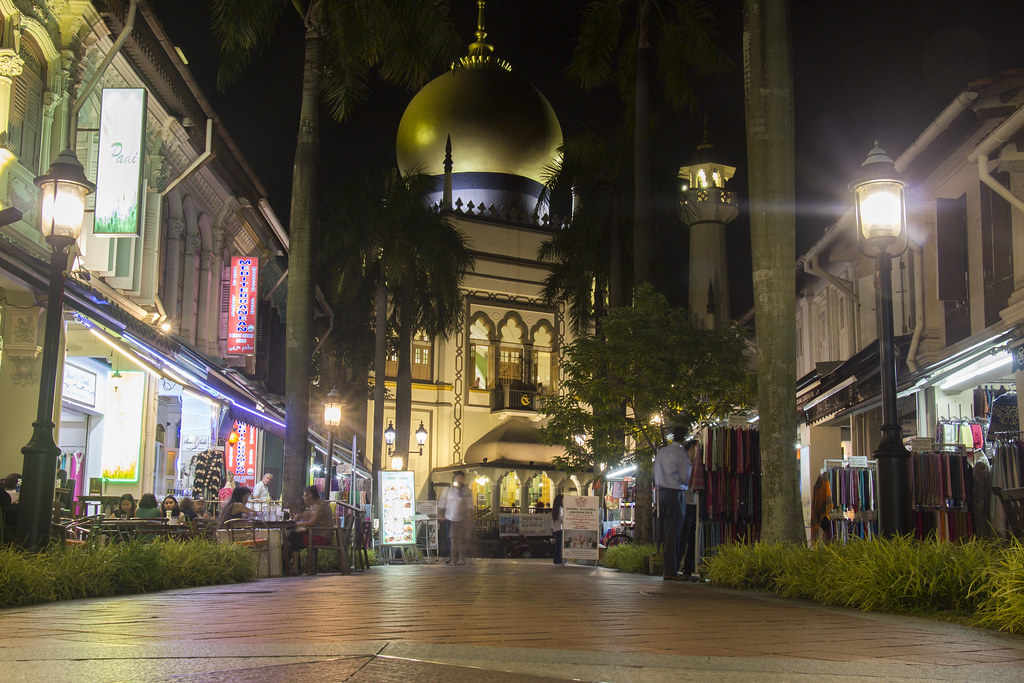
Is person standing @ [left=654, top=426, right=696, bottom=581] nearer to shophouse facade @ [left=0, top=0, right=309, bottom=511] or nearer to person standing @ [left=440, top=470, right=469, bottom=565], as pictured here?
shophouse facade @ [left=0, top=0, right=309, bottom=511]

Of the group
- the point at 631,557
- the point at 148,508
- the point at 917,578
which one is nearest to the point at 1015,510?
the point at 917,578

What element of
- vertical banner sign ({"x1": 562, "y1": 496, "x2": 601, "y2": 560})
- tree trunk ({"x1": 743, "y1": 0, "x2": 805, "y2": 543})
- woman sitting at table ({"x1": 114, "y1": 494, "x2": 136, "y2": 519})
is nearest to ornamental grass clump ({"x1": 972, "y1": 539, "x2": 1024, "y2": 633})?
tree trunk ({"x1": 743, "y1": 0, "x2": 805, "y2": 543})

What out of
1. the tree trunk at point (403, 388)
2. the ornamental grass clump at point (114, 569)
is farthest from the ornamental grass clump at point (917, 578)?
the tree trunk at point (403, 388)

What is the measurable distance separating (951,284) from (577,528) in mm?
8807

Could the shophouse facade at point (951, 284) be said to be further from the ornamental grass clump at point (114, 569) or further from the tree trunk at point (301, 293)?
the tree trunk at point (301, 293)

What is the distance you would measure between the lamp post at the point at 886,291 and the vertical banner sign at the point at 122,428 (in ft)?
48.4

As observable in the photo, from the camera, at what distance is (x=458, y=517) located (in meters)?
23.1

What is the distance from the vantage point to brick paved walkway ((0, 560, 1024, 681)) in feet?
14.1

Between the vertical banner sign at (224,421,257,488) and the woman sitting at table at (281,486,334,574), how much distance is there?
44.2ft

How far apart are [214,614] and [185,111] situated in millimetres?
16848

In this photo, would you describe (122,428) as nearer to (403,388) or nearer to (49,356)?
(403,388)

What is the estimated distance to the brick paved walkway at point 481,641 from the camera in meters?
4.30

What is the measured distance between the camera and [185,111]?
2202cm

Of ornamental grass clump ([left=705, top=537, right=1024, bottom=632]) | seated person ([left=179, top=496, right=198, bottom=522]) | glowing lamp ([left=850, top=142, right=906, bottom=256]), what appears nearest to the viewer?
ornamental grass clump ([left=705, top=537, right=1024, bottom=632])
